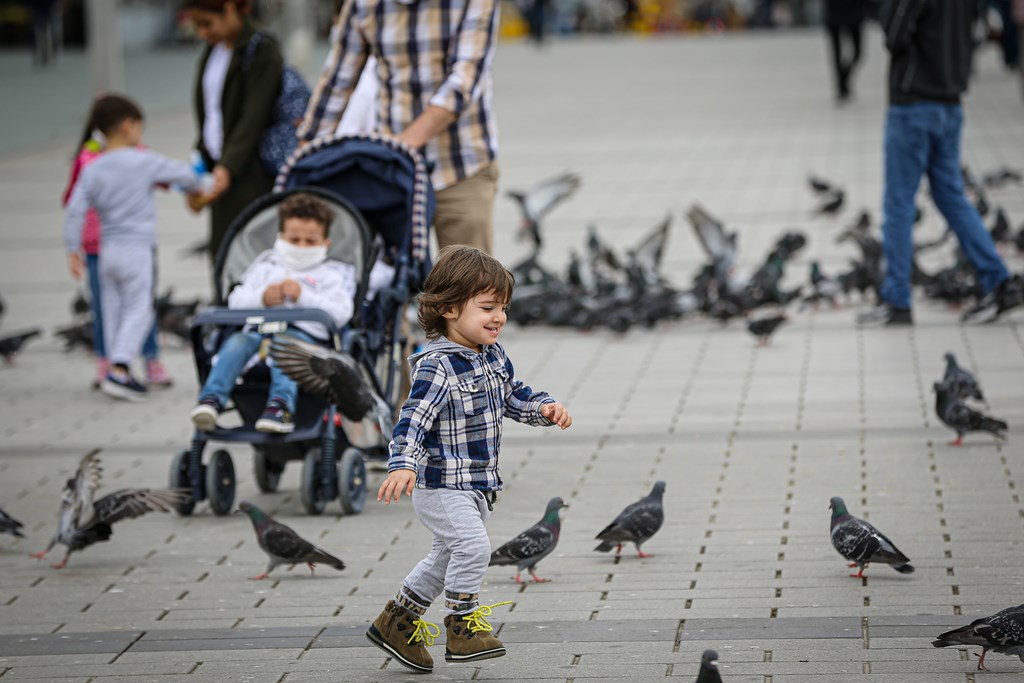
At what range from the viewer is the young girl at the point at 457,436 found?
451 centimetres

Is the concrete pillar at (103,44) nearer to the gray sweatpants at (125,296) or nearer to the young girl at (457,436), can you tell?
the gray sweatpants at (125,296)

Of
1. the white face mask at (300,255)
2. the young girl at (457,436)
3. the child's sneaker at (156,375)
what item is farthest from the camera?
the child's sneaker at (156,375)

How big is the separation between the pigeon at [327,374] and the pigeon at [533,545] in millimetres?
1117

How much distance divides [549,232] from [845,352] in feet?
19.7

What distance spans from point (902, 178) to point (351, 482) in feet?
16.0

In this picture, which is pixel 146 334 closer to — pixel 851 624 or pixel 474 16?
pixel 474 16

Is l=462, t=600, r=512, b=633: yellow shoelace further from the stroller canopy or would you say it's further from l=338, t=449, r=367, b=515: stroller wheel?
the stroller canopy

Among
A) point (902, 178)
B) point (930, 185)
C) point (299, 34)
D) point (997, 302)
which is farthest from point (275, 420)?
point (299, 34)

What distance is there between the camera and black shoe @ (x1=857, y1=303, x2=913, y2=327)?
10.4 metres

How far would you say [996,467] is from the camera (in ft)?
22.9

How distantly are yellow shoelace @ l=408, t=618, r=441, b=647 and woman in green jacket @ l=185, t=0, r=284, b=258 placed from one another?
4144 millimetres

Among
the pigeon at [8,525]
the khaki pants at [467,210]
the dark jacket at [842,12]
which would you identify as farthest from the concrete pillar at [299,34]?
the pigeon at [8,525]

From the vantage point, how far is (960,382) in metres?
7.68

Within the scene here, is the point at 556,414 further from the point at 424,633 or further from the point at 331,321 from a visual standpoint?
the point at 331,321
